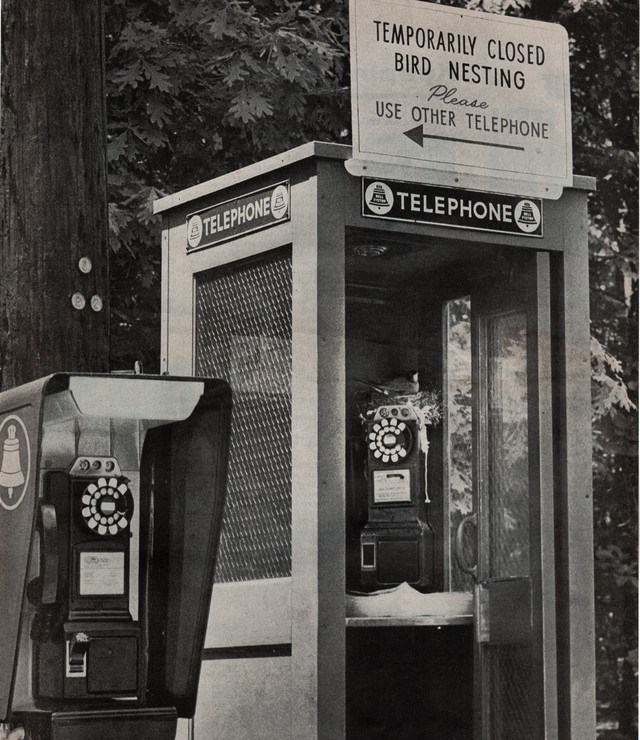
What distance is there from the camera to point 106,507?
3.38m

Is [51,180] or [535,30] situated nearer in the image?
[51,180]

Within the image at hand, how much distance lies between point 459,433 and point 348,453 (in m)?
0.38

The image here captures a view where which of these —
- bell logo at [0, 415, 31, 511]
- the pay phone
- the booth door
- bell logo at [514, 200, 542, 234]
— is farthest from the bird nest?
bell logo at [0, 415, 31, 511]

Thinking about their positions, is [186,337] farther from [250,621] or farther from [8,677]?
[8,677]

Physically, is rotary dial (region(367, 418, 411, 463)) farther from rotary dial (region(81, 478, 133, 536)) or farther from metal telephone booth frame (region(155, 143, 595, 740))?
rotary dial (region(81, 478, 133, 536))

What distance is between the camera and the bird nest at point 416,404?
382cm

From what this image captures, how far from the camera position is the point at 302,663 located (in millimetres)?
3350

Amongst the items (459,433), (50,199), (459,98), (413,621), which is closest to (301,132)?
(459,98)

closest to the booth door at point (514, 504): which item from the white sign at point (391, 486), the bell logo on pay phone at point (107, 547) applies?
the white sign at point (391, 486)

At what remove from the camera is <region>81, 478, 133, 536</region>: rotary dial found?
336cm

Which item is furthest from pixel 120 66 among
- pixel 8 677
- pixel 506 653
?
pixel 506 653

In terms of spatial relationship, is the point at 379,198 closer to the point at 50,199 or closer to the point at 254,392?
the point at 254,392

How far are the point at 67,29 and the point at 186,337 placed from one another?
0.95m

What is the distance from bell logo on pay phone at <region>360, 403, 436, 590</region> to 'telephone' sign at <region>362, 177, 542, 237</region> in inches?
22.4
